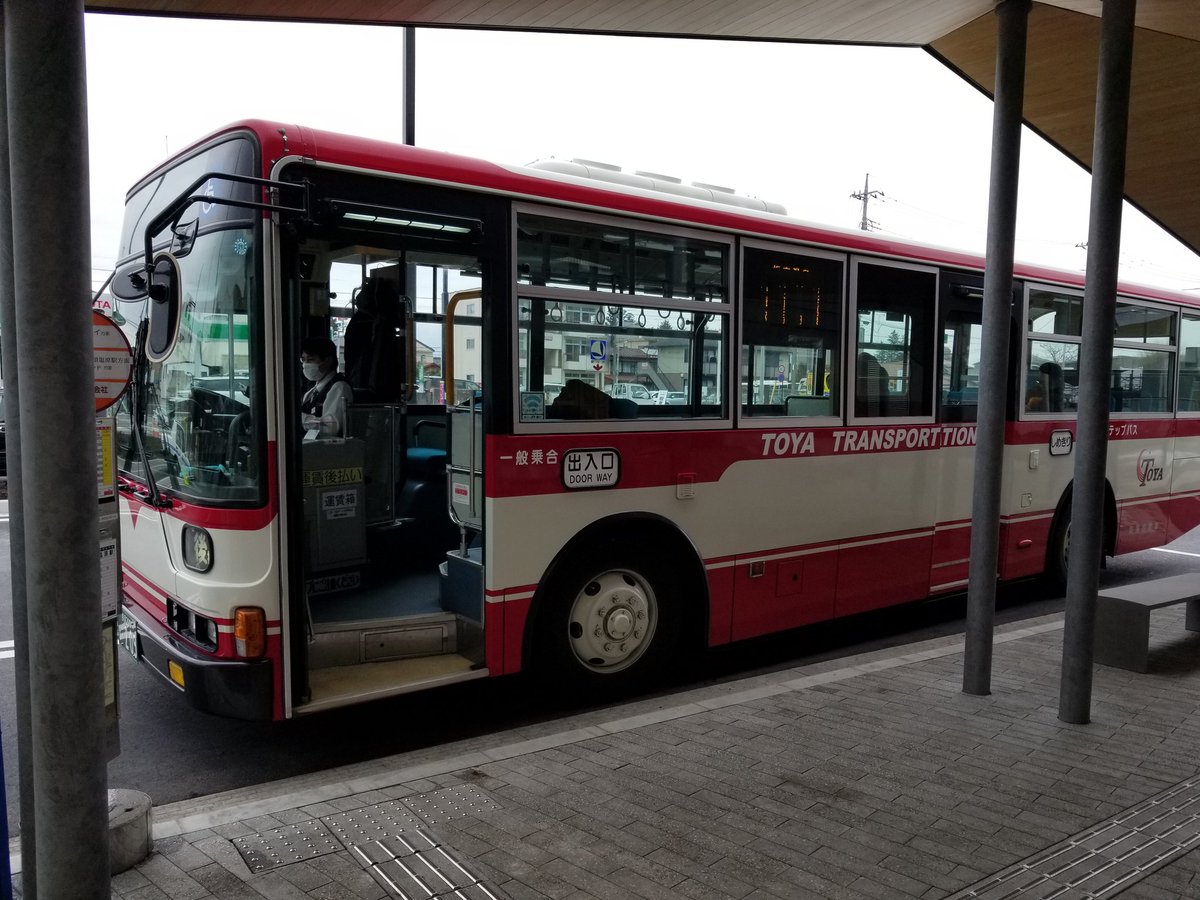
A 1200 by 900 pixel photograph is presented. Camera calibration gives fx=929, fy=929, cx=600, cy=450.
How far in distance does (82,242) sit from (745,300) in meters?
4.16

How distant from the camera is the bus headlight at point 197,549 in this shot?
4.23m

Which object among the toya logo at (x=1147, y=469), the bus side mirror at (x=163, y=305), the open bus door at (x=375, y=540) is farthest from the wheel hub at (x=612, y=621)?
the toya logo at (x=1147, y=469)

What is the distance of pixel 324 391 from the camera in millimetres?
5957

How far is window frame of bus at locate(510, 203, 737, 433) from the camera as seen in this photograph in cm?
486

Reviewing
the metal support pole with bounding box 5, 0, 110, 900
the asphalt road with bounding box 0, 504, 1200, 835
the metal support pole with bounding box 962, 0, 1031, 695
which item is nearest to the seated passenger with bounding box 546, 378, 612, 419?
the asphalt road with bounding box 0, 504, 1200, 835

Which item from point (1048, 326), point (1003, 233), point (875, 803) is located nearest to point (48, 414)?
point (875, 803)

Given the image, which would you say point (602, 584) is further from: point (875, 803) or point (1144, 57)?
point (1144, 57)

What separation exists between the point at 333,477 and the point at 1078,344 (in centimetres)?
669

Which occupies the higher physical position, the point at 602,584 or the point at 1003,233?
the point at 1003,233

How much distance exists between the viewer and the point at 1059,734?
484cm

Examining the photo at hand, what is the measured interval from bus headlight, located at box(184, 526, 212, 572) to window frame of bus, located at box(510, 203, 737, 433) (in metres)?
1.57

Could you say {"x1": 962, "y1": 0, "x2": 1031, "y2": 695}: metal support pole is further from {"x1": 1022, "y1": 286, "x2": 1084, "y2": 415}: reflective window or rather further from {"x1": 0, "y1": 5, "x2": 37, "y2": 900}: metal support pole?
{"x1": 0, "y1": 5, "x2": 37, "y2": 900}: metal support pole

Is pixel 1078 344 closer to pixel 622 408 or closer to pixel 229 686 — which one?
pixel 622 408

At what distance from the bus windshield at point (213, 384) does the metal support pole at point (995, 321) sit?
12.6ft
